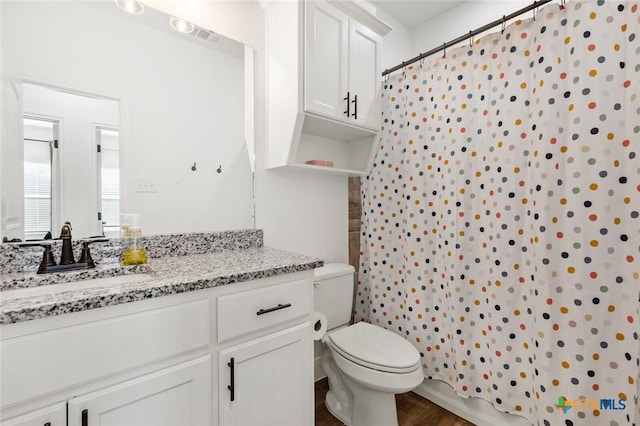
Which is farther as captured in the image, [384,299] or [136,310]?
[384,299]

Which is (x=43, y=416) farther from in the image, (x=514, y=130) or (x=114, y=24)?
(x=514, y=130)

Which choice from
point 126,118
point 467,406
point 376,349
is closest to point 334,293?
point 376,349

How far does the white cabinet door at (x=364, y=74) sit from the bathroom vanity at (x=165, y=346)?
3.33ft

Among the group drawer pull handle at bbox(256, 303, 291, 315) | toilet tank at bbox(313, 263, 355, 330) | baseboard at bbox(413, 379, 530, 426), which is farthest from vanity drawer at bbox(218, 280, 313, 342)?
baseboard at bbox(413, 379, 530, 426)

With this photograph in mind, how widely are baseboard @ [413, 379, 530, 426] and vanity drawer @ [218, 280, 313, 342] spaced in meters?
1.18

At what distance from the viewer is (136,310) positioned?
0.81 m

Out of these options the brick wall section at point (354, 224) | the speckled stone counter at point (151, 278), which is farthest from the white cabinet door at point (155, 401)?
the brick wall section at point (354, 224)

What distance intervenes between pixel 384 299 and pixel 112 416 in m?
1.59

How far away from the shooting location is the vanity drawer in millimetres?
965

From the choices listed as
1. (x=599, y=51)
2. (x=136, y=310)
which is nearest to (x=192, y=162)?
(x=136, y=310)

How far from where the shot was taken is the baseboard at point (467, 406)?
4.93ft

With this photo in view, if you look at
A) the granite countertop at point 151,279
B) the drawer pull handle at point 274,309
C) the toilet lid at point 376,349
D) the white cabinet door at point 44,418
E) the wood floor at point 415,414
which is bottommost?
the wood floor at point 415,414

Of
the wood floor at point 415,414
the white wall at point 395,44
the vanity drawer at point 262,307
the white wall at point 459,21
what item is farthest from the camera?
the white wall at point 395,44

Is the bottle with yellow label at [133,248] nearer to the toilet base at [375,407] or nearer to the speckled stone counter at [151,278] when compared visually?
the speckled stone counter at [151,278]
